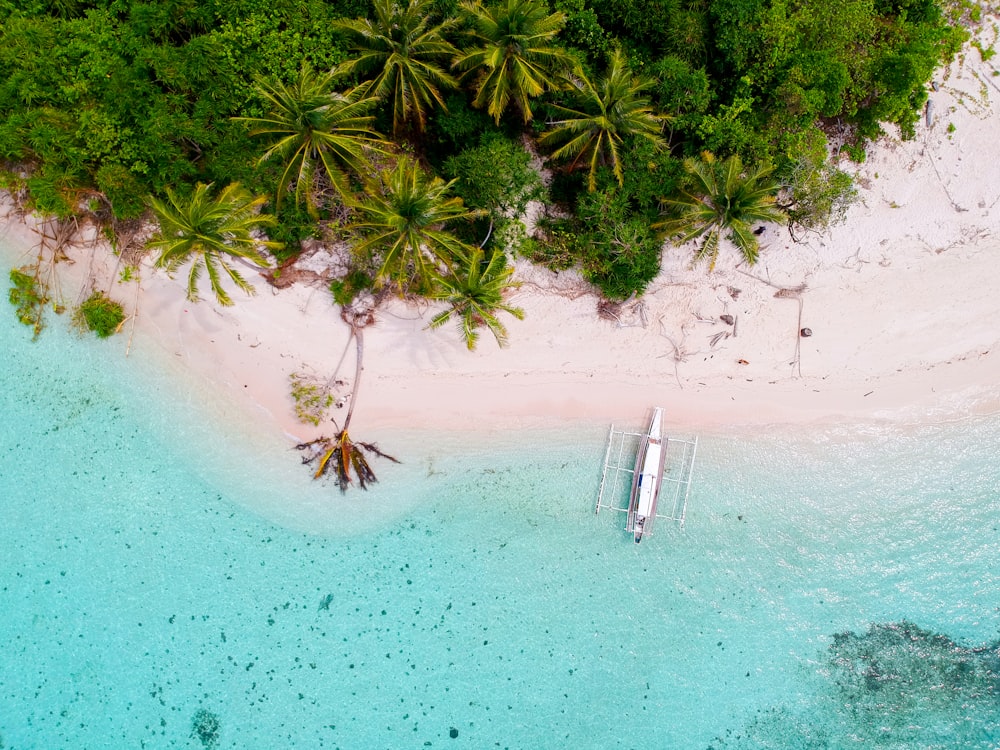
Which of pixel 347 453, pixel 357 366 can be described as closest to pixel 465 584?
pixel 347 453

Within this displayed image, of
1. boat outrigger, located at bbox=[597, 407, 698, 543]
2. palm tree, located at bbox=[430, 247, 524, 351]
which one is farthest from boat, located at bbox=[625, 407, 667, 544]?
palm tree, located at bbox=[430, 247, 524, 351]

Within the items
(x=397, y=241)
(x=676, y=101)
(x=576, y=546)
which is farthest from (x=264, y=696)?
(x=676, y=101)

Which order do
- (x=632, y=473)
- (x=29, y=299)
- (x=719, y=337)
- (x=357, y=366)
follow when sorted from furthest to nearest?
(x=632, y=473)
(x=357, y=366)
(x=29, y=299)
(x=719, y=337)

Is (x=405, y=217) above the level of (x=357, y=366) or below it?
above

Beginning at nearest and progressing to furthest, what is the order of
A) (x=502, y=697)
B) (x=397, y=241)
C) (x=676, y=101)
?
(x=397, y=241)
(x=676, y=101)
(x=502, y=697)

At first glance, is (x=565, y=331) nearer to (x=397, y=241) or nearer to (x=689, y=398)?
(x=689, y=398)

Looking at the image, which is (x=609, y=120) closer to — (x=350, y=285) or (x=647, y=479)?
(x=350, y=285)
